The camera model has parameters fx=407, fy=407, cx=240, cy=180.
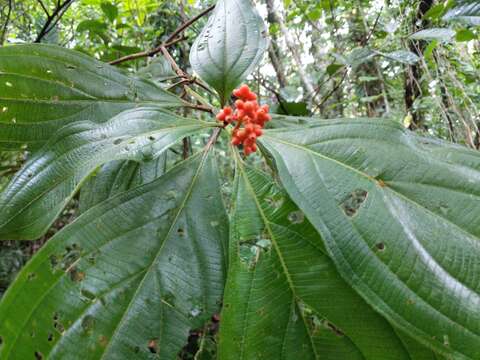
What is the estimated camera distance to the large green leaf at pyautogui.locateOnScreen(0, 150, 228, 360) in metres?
0.55

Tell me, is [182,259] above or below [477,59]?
below

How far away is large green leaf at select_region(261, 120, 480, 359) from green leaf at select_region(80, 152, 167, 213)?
427 mm

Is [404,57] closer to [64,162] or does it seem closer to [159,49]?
[159,49]

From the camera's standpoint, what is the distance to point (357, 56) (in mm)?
1484

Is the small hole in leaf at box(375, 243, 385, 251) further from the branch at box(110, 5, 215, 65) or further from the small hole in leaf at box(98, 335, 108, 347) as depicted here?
the branch at box(110, 5, 215, 65)

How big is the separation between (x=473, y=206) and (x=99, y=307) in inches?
20.6

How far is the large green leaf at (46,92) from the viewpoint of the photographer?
0.82 m

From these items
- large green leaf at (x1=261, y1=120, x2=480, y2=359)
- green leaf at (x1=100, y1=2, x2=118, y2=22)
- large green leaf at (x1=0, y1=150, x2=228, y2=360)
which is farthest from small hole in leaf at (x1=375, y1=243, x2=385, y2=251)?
green leaf at (x1=100, y1=2, x2=118, y2=22)

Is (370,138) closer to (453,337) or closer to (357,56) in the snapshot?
(453,337)

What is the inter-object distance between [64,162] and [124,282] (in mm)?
218

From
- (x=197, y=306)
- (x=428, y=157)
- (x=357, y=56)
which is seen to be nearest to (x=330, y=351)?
(x=197, y=306)

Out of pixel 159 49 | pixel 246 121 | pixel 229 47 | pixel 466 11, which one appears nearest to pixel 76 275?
pixel 246 121

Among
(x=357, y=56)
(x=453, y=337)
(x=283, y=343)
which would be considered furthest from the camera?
(x=357, y=56)

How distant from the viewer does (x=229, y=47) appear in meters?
0.89
